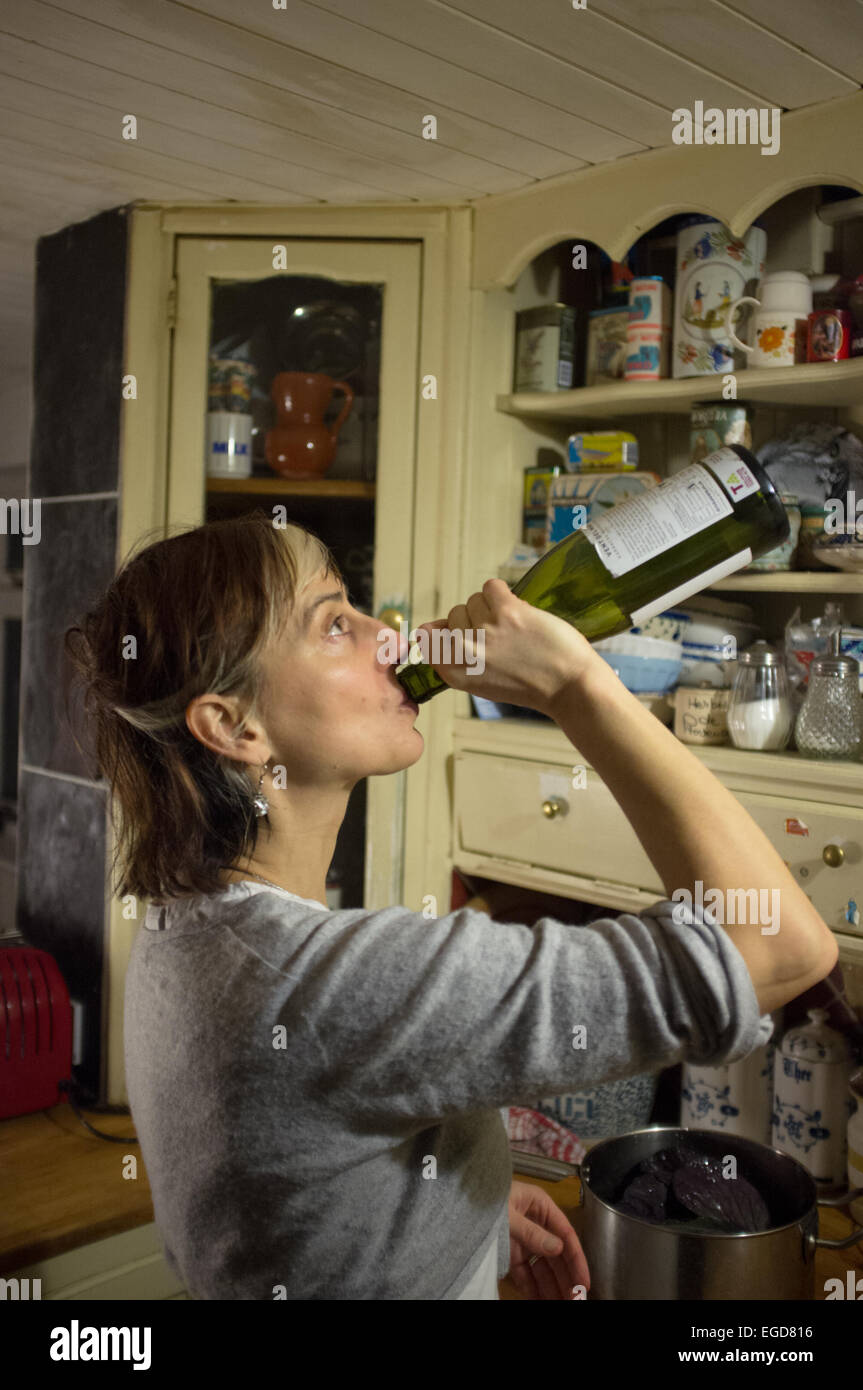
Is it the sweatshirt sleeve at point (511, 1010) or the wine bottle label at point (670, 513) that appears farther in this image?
the wine bottle label at point (670, 513)

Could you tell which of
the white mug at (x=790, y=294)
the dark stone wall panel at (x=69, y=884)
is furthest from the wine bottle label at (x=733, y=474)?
the dark stone wall panel at (x=69, y=884)

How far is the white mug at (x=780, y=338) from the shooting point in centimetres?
147

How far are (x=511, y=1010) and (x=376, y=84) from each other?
115 cm

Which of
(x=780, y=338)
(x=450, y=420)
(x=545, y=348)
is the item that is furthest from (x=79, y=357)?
(x=780, y=338)

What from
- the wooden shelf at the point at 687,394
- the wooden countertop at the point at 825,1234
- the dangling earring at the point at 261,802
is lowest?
the wooden countertop at the point at 825,1234

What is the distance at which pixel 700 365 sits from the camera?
1.56 metres

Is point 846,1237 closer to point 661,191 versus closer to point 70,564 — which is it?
point 661,191

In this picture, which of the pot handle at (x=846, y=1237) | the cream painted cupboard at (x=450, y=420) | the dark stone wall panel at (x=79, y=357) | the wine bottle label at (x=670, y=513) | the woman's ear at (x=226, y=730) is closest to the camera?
the woman's ear at (x=226, y=730)

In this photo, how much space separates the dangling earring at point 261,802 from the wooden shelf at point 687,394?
97 cm

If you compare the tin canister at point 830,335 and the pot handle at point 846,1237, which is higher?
the tin canister at point 830,335

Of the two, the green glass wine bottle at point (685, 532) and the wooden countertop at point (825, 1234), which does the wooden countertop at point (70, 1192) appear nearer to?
the wooden countertop at point (825, 1234)

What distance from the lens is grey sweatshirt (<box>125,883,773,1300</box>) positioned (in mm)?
610

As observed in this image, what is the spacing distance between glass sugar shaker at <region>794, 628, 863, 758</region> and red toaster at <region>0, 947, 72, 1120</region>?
1218mm

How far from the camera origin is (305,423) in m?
1.81
